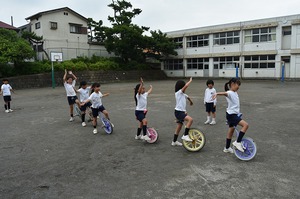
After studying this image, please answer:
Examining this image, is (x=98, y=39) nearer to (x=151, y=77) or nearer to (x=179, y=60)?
(x=151, y=77)

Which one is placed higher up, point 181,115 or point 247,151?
point 181,115

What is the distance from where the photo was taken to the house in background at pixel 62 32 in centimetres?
3303

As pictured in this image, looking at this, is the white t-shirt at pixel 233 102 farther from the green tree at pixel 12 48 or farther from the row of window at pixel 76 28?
the row of window at pixel 76 28

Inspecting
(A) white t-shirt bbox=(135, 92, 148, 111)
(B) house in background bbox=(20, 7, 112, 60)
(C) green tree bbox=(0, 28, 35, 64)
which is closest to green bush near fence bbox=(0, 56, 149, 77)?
(C) green tree bbox=(0, 28, 35, 64)

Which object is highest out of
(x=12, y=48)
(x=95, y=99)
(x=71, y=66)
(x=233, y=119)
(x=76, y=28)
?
(x=76, y=28)

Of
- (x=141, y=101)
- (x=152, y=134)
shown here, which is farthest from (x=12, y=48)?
(x=152, y=134)

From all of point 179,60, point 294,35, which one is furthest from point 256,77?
point 179,60

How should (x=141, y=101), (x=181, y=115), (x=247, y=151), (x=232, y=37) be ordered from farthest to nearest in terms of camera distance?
(x=232, y=37) < (x=141, y=101) < (x=181, y=115) < (x=247, y=151)

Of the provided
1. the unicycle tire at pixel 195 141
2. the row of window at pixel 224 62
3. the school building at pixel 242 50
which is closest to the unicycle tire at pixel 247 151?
the unicycle tire at pixel 195 141

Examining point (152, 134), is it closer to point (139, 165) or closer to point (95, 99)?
point (139, 165)

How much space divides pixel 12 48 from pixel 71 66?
715 cm

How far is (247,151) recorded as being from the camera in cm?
503

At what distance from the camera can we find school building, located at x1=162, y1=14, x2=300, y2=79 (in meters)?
28.9

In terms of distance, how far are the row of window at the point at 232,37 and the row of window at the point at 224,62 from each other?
2101mm
